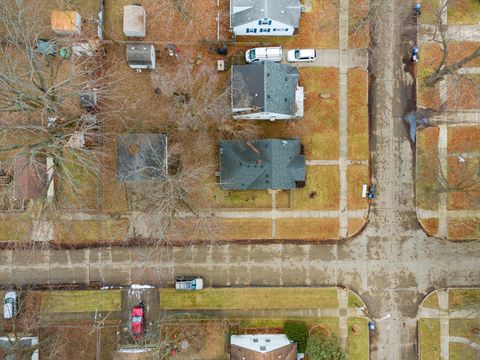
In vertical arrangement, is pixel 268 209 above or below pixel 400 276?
above

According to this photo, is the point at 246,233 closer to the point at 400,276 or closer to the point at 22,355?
the point at 400,276

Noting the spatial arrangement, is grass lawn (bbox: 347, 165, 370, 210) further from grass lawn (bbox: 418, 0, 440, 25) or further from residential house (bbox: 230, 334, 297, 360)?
grass lawn (bbox: 418, 0, 440, 25)

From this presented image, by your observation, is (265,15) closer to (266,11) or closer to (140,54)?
(266,11)

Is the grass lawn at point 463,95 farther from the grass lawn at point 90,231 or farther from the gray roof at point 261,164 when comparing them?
the grass lawn at point 90,231

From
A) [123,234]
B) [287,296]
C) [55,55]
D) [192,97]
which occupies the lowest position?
[287,296]

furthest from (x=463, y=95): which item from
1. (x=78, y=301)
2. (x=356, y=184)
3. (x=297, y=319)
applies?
(x=78, y=301)

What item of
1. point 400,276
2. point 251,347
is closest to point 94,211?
point 251,347

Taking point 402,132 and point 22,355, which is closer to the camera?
point 22,355
